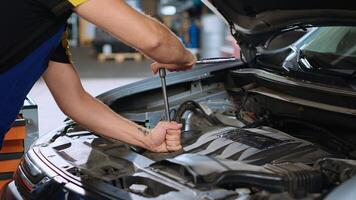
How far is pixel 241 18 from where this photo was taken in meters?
2.56

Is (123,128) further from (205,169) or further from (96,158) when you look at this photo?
(205,169)

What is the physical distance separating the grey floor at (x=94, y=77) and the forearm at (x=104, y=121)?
8.37ft

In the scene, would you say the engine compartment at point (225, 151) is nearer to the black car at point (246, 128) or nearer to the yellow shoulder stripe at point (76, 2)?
the black car at point (246, 128)

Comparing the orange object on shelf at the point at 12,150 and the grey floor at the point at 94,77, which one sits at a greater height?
the orange object on shelf at the point at 12,150

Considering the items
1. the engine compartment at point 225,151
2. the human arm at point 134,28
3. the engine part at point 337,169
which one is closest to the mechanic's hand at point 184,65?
the human arm at point 134,28

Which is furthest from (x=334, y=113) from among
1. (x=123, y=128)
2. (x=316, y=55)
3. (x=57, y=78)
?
(x=57, y=78)

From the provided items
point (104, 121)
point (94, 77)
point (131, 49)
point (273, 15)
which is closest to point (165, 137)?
point (104, 121)

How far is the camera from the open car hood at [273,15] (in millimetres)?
2248

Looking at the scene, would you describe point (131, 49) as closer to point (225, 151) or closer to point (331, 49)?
point (331, 49)

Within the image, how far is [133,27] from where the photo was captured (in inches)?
68.1

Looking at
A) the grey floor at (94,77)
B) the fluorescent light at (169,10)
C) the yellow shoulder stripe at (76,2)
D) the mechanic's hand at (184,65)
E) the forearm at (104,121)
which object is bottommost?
the grey floor at (94,77)

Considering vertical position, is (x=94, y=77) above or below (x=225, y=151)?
below

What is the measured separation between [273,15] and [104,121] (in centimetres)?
92

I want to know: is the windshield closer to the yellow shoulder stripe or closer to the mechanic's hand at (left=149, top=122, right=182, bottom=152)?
the mechanic's hand at (left=149, top=122, right=182, bottom=152)
